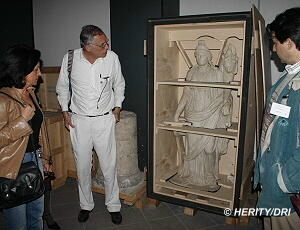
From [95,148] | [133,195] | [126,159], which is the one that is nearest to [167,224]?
[133,195]

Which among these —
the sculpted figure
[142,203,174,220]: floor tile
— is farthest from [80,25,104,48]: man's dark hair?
[142,203,174,220]: floor tile

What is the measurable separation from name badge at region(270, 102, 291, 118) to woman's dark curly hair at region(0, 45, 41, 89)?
68.3 inches

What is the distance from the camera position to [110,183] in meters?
3.04

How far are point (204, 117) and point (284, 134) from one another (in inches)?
54.7

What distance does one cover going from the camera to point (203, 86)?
9.71 ft

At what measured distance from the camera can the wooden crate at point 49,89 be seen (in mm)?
4199

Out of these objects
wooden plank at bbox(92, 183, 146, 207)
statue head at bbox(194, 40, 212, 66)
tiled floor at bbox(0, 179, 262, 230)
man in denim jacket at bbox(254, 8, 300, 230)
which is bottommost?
tiled floor at bbox(0, 179, 262, 230)

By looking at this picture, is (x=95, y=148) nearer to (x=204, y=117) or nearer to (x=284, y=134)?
(x=204, y=117)

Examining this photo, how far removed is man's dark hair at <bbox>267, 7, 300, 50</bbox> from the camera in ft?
5.44

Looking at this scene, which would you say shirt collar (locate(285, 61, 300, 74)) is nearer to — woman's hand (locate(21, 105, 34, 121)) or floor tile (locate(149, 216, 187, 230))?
woman's hand (locate(21, 105, 34, 121))

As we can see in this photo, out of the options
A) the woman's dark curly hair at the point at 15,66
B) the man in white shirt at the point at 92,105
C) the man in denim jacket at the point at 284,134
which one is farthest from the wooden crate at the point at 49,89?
the man in denim jacket at the point at 284,134

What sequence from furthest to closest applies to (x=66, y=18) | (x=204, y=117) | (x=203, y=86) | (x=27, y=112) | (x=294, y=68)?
(x=66, y=18)
(x=204, y=117)
(x=203, y=86)
(x=27, y=112)
(x=294, y=68)

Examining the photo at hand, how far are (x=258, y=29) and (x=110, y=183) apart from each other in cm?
219

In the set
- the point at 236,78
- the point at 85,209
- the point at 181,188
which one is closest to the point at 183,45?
the point at 236,78
